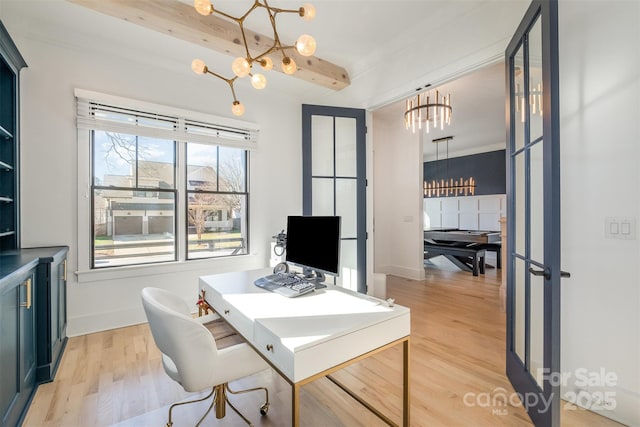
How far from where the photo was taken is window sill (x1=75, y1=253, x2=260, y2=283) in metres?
2.88

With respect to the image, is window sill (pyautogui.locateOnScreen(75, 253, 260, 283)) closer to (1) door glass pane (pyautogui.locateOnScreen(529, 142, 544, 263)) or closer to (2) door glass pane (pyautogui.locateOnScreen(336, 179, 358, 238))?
(2) door glass pane (pyautogui.locateOnScreen(336, 179, 358, 238))

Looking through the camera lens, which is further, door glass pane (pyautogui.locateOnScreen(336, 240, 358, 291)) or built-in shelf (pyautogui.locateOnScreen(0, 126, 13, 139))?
door glass pane (pyautogui.locateOnScreen(336, 240, 358, 291))

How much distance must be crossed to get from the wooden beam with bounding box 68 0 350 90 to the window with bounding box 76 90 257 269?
91 cm

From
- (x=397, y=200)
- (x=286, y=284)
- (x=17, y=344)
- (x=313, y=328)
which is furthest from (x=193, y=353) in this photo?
(x=397, y=200)

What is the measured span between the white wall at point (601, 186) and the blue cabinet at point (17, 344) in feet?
10.3

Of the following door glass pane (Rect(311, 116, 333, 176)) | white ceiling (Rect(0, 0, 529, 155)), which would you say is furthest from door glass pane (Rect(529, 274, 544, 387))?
door glass pane (Rect(311, 116, 333, 176))

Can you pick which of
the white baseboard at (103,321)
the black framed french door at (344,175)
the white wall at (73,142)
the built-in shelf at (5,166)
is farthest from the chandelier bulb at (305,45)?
the white baseboard at (103,321)

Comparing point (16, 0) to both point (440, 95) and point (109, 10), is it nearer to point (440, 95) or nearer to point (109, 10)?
point (109, 10)

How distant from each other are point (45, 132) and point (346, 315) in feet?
10.5

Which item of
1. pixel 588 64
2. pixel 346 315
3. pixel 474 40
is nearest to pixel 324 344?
pixel 346 315

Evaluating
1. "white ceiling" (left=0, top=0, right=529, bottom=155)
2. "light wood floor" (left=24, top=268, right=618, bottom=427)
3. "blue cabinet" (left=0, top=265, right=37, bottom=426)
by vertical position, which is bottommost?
"light wood floor" (left=24, top=268, right=618, bottom=427)

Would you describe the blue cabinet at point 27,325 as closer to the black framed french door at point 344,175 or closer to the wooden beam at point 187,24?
the wooden beam at point 187,24

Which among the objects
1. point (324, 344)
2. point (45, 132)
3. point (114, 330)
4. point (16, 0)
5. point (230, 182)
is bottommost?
point (114, 330)

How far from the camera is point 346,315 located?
4.45ft
